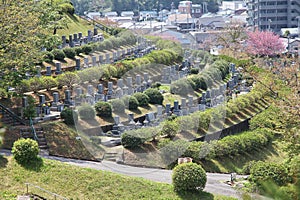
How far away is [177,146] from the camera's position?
22938 mm

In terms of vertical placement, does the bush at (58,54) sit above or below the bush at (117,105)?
above

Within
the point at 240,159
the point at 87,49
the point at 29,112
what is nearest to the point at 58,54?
the point at 87,49

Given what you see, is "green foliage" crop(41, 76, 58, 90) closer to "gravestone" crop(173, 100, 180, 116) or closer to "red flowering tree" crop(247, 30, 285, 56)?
"gravestone" crop(173, 100, 180, 116)

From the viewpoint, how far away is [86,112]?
24797 mm

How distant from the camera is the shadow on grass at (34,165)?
17.9 meters

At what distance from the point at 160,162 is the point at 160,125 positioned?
8.69ft

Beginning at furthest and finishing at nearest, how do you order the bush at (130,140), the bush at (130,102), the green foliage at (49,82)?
the bush at (130,102)
the green foliage at (49,82)
the bush at (130,140)

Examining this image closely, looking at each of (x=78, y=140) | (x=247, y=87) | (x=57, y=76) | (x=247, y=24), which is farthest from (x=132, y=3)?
(x=78, y=140)

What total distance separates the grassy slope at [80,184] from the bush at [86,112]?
21.8 feet

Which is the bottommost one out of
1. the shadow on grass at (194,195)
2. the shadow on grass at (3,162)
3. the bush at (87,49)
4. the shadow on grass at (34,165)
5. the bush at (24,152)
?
the shadow on grass at (194,195)

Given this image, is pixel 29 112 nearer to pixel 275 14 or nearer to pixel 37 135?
pixel 37 135

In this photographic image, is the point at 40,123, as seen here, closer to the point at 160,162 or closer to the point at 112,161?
the point at 112,161

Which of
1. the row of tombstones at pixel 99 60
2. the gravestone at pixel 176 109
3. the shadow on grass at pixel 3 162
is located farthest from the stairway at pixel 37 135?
the gravestone at pixel 176 109

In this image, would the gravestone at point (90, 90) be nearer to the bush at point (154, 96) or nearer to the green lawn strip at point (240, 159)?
the bush at point (154, 96)
